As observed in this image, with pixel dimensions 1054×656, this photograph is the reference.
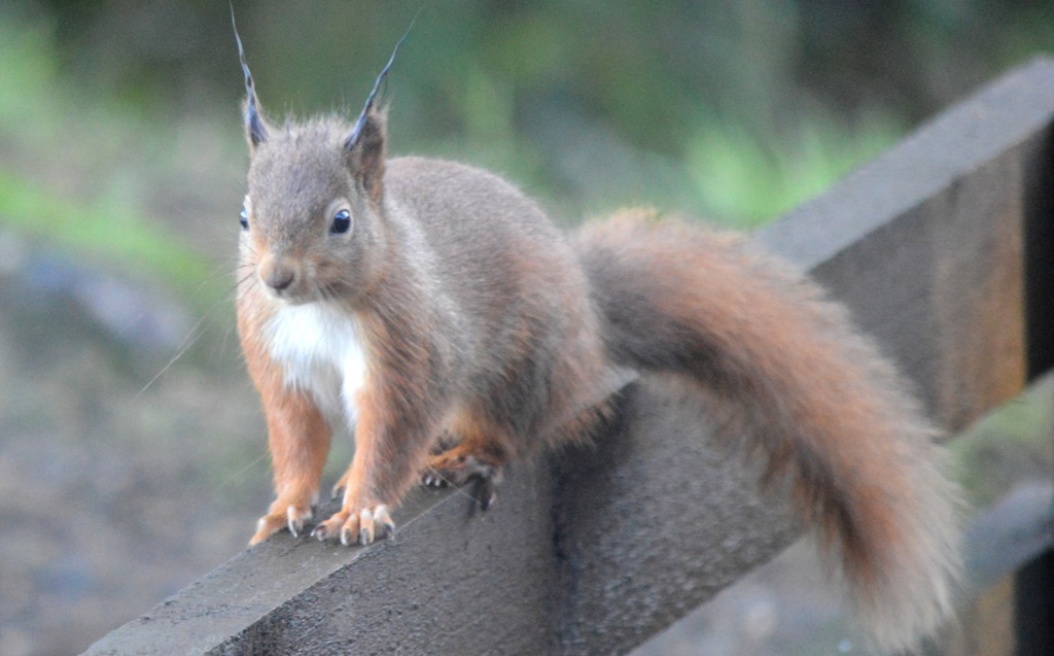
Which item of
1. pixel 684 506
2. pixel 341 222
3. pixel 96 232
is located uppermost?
pixel 96 232

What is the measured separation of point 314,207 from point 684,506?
596mm

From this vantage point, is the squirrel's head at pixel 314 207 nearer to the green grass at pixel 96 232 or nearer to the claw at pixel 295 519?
the claw at pixel 295 519

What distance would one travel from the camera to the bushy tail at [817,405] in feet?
6.29

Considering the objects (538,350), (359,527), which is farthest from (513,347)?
(359,527)

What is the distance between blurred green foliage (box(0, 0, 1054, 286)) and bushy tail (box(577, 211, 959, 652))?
2198 millimetres

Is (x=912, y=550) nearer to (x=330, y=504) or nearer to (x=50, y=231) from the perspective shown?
A: (x=330, y=504)

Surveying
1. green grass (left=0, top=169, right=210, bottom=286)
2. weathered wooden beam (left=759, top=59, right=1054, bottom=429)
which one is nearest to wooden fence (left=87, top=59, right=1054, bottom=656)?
weathered wooden beam (left=759, top=59, right=1054, bottom=429)

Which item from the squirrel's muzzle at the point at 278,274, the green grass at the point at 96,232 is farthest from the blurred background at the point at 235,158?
the squirrel's muzzle at the point at 278,274

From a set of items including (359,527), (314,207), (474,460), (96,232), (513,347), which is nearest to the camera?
(359,527)

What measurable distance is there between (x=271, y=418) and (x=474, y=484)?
0.96ft

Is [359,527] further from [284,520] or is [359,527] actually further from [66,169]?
[66,169]

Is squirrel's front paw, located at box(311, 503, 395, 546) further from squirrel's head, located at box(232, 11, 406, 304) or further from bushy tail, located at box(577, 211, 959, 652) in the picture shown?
bushy tail, located at box(577, 211, 959, 652)

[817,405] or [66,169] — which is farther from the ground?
[66,169]

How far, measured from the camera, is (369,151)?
1713 millimetres
